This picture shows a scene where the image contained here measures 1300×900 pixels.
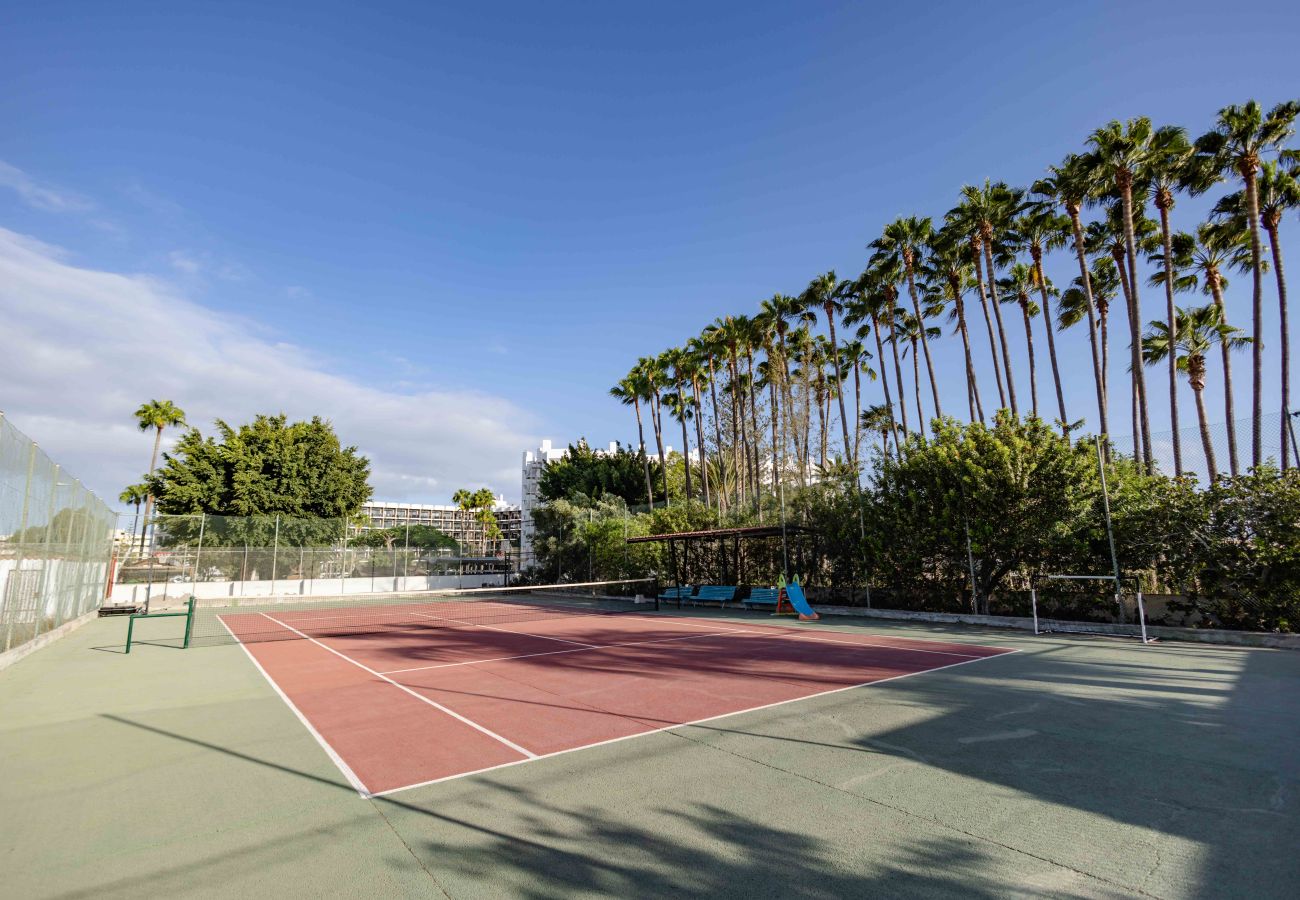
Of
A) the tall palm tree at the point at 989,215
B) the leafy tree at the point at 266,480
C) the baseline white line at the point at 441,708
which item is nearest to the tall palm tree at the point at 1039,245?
the tall palm tree at the point at 989,215

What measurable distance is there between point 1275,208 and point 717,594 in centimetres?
2410

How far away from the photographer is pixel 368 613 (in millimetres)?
24781

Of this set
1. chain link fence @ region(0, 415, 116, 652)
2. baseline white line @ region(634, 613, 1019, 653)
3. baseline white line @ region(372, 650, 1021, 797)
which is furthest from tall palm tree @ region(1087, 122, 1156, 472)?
chain link fence @ region(0, 415, 116, 652)

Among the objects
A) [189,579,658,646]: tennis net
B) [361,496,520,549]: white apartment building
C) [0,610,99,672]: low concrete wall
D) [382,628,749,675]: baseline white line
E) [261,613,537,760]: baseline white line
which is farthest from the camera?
[361,496,520,549]: white apartment building

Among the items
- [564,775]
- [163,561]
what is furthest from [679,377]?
[564,775]

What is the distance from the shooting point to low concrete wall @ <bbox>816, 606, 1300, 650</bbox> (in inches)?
500

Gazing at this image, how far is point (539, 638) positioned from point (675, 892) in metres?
12.5

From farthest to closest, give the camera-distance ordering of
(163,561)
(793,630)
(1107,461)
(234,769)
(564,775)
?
(163,561) → (1107,461) → (793,630) → (234,769) → (564,775)

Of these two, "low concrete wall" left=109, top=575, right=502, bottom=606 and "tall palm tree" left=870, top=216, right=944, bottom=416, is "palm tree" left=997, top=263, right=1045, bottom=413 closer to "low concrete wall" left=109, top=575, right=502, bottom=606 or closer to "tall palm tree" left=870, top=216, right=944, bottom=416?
"tall palm tree" left=870, top=216, right=944, bottom=416

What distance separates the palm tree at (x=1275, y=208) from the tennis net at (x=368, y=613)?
78.6ft

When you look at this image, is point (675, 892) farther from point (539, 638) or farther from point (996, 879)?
point (539, 638)

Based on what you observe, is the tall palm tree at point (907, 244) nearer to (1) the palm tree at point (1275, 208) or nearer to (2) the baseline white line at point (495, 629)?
(1) the palm tree at point (1275, 208)

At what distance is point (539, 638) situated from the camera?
50.9ft

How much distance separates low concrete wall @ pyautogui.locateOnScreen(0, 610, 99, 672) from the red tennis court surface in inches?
150
